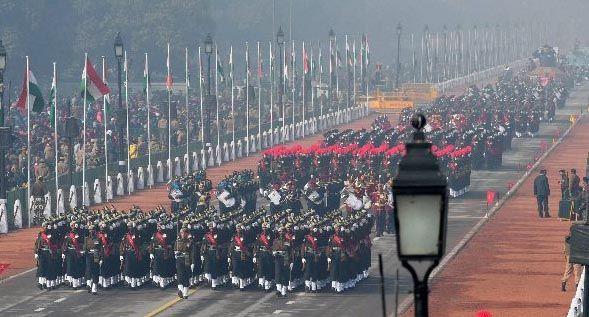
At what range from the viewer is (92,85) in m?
55.6

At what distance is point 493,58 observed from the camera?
619 ft

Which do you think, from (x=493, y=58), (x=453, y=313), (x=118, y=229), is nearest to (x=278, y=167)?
(x=118, y=229)

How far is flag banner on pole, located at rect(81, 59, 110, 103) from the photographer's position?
181ft

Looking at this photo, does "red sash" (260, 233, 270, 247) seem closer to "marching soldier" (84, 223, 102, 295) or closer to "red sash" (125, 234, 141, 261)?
"red sash" (125, 234, 141, 261)

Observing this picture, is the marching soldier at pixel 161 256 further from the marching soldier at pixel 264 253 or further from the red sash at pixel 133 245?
the marching soldier at pixel 264 253

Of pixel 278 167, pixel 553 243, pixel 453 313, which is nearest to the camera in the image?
pixel 453 313

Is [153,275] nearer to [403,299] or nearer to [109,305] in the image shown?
[109,305]

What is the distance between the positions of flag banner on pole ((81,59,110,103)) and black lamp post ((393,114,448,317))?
4489 centimetres

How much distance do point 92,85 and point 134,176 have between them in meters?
5.92

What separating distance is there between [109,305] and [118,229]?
2.60 meters

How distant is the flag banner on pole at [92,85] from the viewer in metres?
55.2

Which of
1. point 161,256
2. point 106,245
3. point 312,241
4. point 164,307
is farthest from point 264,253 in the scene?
point 106,245

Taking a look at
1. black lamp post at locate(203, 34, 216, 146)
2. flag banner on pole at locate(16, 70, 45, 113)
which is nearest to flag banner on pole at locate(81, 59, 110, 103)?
flag banner on pole at locate(16, 70, 45, 113)

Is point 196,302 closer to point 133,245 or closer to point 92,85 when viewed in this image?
point 133,245
